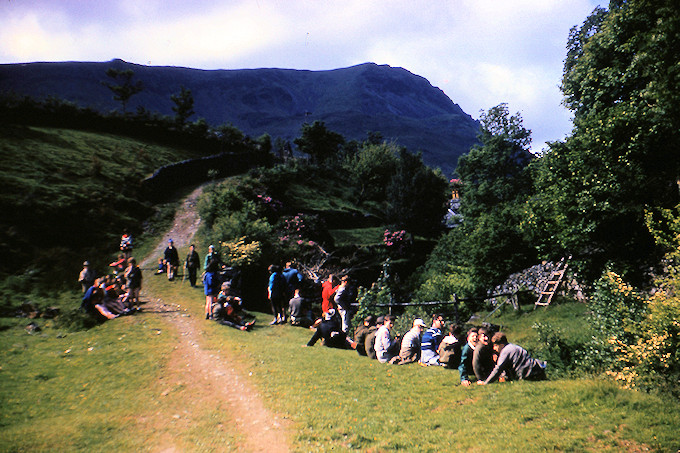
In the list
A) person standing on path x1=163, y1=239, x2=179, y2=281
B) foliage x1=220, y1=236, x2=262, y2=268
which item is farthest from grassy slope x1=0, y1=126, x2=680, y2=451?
person standing on path x1=163, y1=239, x2=179, y2=281

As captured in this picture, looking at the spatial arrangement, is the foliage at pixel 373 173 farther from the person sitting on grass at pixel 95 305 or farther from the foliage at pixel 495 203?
the person sitting on grass at pixel 95 305

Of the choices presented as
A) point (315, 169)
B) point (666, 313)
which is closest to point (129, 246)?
point (666, 313)

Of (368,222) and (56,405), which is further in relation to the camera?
(368,222)

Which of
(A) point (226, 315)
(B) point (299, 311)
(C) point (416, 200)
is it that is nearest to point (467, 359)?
(B) point (299, 311)

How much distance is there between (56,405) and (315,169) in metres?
47.7

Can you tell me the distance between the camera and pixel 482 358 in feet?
24.8

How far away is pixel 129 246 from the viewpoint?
19.3m

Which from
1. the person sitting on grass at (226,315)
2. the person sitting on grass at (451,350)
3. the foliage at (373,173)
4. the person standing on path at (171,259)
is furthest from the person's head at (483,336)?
the foliage at (373,173)

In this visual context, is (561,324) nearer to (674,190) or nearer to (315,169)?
(674,190)

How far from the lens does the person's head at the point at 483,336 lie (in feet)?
24.9

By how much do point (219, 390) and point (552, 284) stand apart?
2059 centimetres

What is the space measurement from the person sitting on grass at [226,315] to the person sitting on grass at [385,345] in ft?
17.9

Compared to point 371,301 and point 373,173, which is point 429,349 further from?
point 373,173

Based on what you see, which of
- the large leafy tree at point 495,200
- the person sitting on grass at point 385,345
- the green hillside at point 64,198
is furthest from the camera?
the large leafy tree at point 495,200
